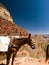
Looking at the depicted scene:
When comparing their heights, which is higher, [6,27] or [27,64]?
[6,27]

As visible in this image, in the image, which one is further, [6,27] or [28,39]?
[6,27]

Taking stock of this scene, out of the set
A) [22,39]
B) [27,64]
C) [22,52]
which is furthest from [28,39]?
[22,52]

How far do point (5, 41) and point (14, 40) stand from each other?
2.26 ft

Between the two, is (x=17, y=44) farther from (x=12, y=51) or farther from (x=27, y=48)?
(x=27, y=48)

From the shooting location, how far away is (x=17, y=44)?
53.5 ft

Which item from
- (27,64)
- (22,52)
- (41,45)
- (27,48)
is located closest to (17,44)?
(27,64)

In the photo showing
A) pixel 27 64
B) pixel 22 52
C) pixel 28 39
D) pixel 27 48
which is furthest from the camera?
pixel 27 48

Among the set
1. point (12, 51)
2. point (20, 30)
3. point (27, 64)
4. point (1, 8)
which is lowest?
point (27, 64)

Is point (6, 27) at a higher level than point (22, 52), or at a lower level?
higher

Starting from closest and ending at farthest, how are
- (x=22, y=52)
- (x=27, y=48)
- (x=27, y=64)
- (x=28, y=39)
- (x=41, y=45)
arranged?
1. (x=28, y=39)
2. (x=27, y=64)
3. (x=22, y=52)
4. (x=27, y=48)
5. (x=41, y=45)

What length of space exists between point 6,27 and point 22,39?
12.8 m

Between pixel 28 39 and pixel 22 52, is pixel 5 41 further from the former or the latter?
pixel 22 52

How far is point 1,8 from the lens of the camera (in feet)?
114

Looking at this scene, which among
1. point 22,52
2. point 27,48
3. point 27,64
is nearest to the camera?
point 27,64
